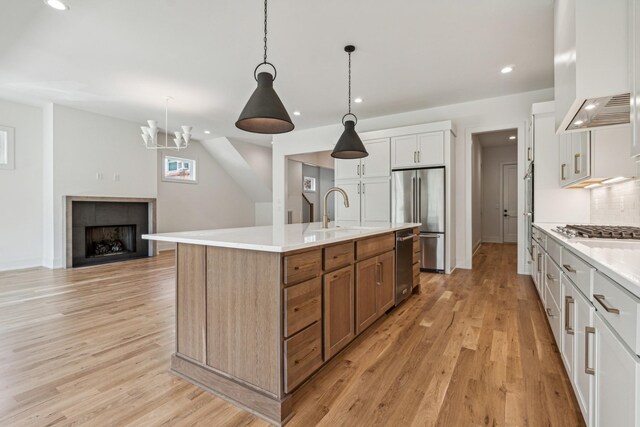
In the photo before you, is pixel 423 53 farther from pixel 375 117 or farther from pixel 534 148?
pixel 375 117

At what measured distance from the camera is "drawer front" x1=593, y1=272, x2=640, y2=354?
0.85 metres

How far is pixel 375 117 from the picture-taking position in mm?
5992

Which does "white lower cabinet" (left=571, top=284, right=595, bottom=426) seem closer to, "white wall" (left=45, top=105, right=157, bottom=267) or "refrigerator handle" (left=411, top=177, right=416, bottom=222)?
"refrigerator handle" (left=411, top=177, right=416, bottom=222)

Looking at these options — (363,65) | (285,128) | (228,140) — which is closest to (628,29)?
(285,128)

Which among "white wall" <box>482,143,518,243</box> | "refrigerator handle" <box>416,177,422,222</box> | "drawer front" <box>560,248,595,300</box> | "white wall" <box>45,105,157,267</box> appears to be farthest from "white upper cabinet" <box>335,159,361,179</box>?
"white wall" <box>482,143,518,243</box>

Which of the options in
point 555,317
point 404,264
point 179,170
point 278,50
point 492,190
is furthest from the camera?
point 492,190

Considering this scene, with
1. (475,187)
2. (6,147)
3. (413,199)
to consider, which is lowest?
(413,199)

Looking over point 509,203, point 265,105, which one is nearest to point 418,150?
point 265,105

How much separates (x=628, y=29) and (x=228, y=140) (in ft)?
24.1

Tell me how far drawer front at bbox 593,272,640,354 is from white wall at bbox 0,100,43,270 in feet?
23.8

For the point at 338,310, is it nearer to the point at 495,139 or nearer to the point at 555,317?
the point at 555,317

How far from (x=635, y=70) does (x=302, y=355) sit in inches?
81.3

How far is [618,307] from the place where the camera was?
97 cm

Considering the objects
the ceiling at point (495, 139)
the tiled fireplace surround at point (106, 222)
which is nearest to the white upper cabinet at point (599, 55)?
the ceiling at point (495, 139)
